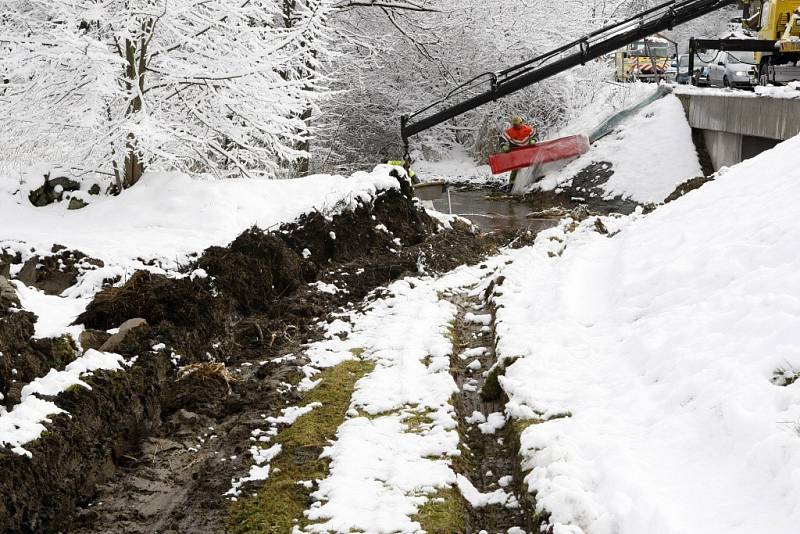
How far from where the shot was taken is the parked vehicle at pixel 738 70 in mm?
22148

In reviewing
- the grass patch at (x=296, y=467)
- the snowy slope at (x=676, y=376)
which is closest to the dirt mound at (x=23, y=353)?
the grass patch at (x=296, y=467)

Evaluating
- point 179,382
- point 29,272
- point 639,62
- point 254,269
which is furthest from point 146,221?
point 639,62

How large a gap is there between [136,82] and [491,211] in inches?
476

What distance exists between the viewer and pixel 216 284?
27.9ft

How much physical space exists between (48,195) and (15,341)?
5.73 meters

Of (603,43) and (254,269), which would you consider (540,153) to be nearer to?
(603,43)

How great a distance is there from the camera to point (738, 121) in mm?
17172

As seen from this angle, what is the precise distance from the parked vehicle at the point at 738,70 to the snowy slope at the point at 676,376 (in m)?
14.8

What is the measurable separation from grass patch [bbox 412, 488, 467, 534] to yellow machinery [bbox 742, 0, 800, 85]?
16.3 m

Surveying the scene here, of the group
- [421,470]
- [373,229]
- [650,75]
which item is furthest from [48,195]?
[650,75]

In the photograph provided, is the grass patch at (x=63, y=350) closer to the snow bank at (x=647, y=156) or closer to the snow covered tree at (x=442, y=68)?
the snow bank at (x=647, y=156)

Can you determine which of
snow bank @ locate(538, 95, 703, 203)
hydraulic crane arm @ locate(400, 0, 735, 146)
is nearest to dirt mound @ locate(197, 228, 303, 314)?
hydraulic crane arm @ locate(400, 0, 735, 146)

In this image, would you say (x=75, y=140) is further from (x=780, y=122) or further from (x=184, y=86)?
(x=780, y=122)

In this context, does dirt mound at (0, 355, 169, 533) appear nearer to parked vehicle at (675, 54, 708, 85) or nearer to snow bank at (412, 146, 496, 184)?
parked vehicle at (675, 54, 708, 85)
